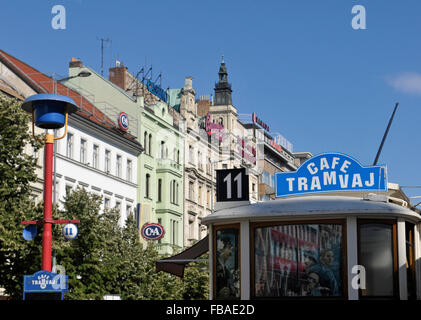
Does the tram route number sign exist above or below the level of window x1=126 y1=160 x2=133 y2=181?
below

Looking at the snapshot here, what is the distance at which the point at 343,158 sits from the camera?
11.8 m

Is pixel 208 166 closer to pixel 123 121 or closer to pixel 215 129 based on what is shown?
pixel 215 129

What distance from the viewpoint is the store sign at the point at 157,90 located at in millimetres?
71812

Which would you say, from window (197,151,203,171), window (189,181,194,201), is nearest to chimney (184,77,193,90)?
window (197,151,203,171)

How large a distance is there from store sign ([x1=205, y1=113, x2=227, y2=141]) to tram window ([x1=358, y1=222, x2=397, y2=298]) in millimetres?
69848

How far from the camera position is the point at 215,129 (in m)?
82.5

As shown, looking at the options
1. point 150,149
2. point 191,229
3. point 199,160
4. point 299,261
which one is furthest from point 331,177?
point 199,160

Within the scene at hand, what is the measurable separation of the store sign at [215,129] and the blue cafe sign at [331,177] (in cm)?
6825

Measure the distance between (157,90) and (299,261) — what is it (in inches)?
2508

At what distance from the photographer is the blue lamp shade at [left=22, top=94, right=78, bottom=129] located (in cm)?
2069

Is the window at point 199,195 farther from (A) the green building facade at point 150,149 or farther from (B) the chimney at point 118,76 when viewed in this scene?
(B) the chimney at point 118,76

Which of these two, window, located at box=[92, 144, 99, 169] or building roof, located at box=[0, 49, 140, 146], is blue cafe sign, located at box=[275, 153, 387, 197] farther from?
window, located at box=[92, 144, 99, 169]
